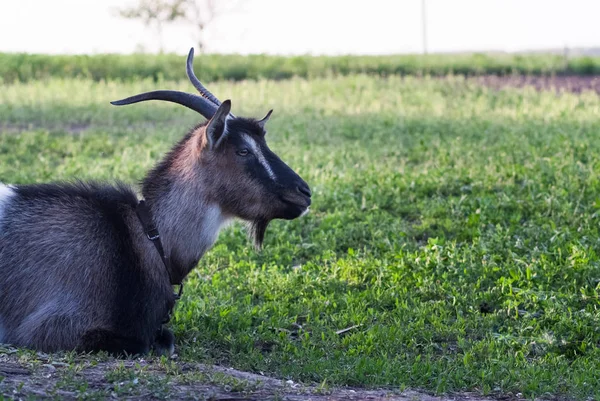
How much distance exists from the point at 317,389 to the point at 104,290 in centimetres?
155

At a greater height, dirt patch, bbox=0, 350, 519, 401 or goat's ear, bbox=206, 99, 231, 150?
goat's ear, bbox=206, 99, 231, 150

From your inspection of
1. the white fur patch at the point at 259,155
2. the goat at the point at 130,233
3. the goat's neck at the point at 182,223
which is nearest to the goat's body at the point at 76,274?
the goat at the point at 130,233

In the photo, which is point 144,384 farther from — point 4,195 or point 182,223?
point 4,195

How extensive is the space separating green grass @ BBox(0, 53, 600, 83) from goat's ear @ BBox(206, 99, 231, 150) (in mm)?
17123

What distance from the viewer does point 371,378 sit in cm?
564

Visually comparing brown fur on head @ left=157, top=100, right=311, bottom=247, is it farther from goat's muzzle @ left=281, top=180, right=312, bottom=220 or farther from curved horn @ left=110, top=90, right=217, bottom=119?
curved horn @ left=110, top=90, right=217, bottom=119

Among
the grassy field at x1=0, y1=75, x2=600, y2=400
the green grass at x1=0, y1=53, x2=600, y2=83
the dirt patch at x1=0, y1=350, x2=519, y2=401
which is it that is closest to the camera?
the dirt patch at x1=0, y1=350, x2=519, y2=401

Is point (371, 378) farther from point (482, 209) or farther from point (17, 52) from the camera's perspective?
point (17, 52)

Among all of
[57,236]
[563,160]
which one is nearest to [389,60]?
[563,160]

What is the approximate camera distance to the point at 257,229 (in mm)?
6398

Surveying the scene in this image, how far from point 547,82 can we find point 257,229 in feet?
60.2

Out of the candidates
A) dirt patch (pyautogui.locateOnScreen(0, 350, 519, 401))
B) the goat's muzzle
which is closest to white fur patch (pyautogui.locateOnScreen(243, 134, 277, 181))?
the goat's muzzle

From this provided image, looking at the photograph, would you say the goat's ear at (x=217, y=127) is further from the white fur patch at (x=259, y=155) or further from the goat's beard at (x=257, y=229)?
the goat's beard at (x=257, y=229)

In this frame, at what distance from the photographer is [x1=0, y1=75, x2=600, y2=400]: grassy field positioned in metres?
6.27
